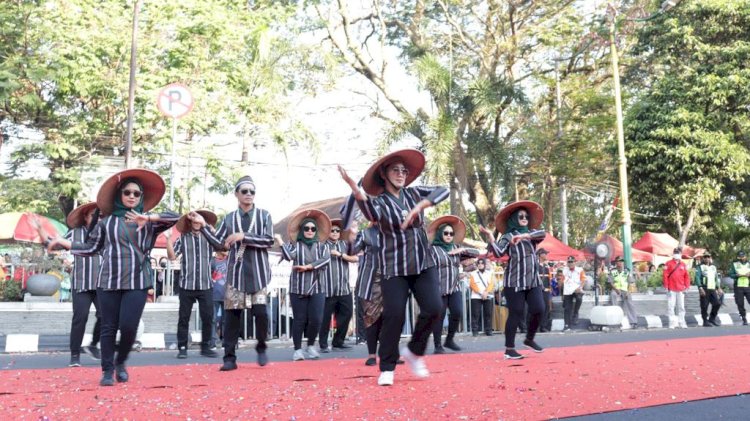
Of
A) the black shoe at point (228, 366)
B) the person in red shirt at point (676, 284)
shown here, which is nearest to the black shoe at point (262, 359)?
the black shoe at point (228, 366)

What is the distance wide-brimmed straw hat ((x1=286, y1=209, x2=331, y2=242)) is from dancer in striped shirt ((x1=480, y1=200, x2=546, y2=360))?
2.02 m

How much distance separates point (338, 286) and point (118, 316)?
4.88m

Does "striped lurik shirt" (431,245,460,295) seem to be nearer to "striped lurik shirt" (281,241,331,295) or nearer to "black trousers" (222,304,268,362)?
"striped lurik shirt" (281,241,331,295)

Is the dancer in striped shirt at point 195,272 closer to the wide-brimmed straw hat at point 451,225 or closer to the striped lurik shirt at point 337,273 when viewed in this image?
the striped lurik shirt at point 337,273

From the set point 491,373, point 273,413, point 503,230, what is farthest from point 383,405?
point 503,230

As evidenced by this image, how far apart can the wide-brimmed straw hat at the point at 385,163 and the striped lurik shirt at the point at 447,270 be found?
4.38 m

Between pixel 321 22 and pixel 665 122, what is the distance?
12037 mm

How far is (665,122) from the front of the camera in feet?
107

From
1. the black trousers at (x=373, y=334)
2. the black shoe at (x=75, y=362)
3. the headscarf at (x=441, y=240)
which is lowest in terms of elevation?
the black shoe at (x=75, y=362)

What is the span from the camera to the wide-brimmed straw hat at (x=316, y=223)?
38.2ft

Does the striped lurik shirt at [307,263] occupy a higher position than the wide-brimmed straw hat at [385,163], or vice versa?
the wide-brimmed straw hat at [385,163]

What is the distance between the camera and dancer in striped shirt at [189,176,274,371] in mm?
9508

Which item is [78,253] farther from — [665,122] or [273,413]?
[665,122]

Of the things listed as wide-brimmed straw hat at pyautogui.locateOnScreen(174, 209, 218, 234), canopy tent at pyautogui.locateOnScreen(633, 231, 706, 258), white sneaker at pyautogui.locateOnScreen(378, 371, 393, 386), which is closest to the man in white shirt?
wide-brimmed straw hat at pyautogui.locateOnScreen(174, 209, 218, 234)
